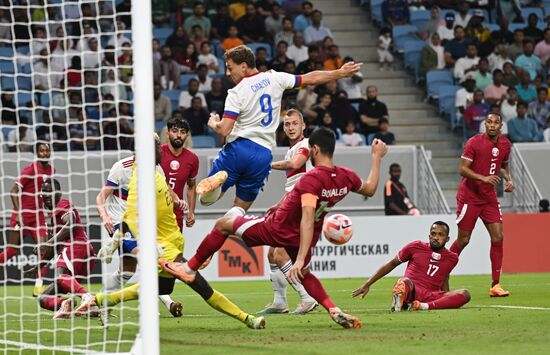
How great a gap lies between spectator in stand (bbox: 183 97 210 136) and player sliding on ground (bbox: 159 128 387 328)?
1224 centimetres

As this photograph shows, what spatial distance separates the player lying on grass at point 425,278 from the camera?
36.5 feet

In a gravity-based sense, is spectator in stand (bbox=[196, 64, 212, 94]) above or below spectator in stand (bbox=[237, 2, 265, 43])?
below

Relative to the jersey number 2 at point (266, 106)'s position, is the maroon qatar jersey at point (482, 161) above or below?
below

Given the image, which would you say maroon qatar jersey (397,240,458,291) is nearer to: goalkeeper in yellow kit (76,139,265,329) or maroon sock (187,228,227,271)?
goalkeeper in yellow kit (76,139,265,329)

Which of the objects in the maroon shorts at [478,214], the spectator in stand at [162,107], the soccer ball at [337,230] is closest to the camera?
the soccer ball at [337,230]

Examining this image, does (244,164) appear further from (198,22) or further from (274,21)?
(274,21)

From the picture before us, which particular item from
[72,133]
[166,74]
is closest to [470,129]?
[166,74]

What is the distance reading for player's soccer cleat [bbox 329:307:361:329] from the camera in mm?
8898

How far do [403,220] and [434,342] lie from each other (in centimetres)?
1116

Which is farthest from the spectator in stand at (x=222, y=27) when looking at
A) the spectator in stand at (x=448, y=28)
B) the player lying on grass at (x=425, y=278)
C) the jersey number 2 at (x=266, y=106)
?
the jersey number 2 at (x=266, y=106)

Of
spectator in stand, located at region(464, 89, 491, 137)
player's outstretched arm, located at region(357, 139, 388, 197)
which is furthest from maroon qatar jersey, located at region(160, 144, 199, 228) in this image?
spectator in stand, located at region(464, 89, 491, 137)

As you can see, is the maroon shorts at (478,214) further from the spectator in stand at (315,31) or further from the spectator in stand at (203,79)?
the spectator in stand at (315,31)

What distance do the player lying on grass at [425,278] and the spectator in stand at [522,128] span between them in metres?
10.6

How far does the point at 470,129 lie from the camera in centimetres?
2266
